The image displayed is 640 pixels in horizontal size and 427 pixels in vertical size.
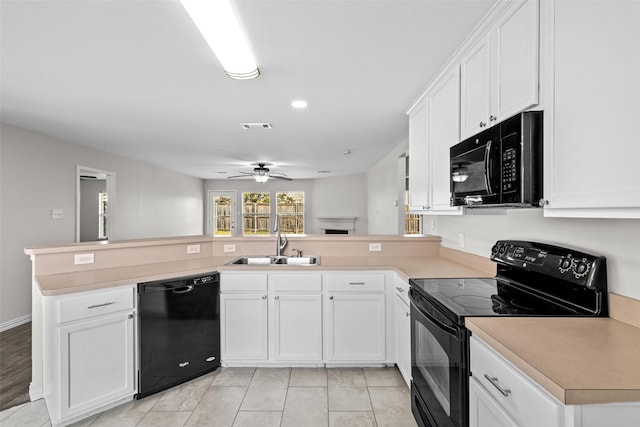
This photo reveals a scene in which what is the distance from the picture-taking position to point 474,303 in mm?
1518

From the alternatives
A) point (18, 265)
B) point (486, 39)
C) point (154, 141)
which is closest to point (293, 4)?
point (486, 39)

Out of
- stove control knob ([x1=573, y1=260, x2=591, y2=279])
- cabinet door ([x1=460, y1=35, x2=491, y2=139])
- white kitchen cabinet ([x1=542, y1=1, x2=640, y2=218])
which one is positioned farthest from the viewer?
cabinet door ([x1=460, y1=35, x2=491, y2=139])

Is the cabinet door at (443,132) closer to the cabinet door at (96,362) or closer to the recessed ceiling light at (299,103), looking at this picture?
the recessed ceiling light at (299,103)

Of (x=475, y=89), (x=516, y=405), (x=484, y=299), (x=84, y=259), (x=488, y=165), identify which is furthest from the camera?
(x=84, y=259)

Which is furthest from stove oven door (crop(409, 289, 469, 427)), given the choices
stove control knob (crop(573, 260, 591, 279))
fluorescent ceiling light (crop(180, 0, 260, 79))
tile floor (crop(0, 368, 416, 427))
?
fluorescent ceiling light (crop(180, 0, 260, 79))

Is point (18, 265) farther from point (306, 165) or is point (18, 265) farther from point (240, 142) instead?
point (306, 165)

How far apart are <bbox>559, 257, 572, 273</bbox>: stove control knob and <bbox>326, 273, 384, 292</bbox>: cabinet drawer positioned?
1336 mm

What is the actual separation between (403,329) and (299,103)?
214 centimetres

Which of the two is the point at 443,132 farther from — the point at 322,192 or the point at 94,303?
the point at 322,192

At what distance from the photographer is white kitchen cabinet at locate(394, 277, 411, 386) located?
2.22 m

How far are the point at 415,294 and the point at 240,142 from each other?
3623 millimetres

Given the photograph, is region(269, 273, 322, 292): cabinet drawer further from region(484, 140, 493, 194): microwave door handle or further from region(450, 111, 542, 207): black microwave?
region(484, 140, 493, 194): microwave door handle

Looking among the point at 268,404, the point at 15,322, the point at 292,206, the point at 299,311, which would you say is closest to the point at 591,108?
the point at 299,311

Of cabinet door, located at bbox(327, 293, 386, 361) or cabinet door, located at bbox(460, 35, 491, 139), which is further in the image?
cabinet door, located at bbox(327, 293, 386, 361)
